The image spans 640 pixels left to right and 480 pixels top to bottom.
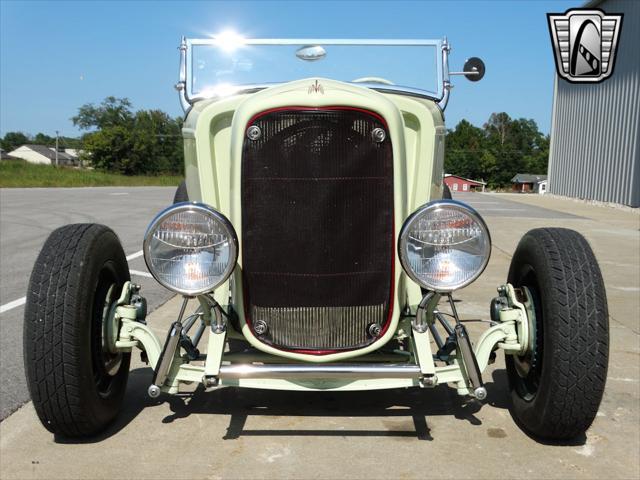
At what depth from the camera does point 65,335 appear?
223 centimetres

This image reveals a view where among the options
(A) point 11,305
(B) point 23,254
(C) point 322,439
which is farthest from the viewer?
(B) point 23,254

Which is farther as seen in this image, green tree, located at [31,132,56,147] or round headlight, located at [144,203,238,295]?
green tree, located at [31,132,56,147]

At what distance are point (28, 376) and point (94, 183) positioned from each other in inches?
1504

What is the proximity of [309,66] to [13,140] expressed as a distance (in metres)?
141

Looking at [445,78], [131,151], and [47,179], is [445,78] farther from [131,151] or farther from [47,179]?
[131,151]

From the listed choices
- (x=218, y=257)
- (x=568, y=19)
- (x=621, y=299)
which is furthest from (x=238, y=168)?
(x=568, y=19)

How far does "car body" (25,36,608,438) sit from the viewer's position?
2229 millimetres

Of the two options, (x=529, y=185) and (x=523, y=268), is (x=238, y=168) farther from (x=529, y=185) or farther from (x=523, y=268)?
(x=529, y=185)

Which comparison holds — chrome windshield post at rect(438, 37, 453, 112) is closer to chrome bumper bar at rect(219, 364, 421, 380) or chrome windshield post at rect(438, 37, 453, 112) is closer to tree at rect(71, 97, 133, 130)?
chrome bumper bar at rect(219, 364, 421, 380)

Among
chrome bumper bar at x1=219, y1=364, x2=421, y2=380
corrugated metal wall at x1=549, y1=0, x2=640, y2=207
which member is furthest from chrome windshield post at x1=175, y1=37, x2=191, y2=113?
corrugated metal wall at x1=549, y1=0, x2=640, y2=207

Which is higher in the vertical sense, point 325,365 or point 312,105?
point 312,105

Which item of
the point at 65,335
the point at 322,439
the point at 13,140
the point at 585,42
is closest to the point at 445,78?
the point at 322,439

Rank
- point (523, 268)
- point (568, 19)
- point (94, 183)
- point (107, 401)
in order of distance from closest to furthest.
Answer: point (107, 401), point (523, 268), point (568, 19), point (94, 183)

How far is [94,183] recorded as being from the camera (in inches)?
1496
